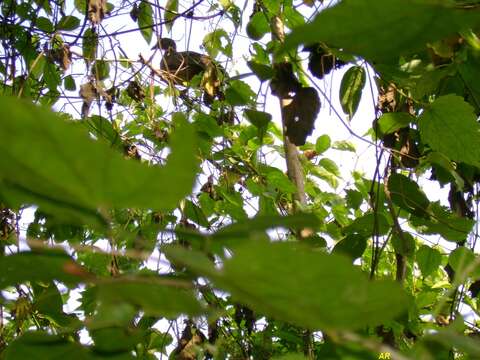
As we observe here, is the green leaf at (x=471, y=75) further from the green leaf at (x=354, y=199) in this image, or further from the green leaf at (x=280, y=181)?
the green leaf at (x=280, y=181)

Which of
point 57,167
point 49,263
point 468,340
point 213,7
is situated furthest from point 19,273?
A: point 213,7

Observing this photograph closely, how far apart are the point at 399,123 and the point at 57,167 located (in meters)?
0.92

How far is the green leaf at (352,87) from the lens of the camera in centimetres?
109

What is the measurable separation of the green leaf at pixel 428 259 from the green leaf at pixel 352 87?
1.00ft

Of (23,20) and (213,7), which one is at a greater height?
(213,7)

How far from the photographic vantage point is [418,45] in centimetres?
39

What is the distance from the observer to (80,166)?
0.24 metres

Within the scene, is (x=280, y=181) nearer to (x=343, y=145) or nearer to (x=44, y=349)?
(x=343, y=145)

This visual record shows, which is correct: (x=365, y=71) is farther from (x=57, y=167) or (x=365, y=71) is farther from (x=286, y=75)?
(x=57, y=167)

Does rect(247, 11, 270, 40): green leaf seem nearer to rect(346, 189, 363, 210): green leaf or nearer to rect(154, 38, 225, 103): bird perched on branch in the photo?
rect(154, 38, 225, 103): bird perched on branch

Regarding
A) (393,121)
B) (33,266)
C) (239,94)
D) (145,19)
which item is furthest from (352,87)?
(33,266)

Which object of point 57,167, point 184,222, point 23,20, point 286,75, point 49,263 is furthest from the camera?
point 23,20

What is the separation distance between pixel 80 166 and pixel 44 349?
0.28 meters

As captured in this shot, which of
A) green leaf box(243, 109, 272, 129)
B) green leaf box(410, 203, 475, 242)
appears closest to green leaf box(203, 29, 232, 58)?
green leaf box(243, 109, 272, 129)
